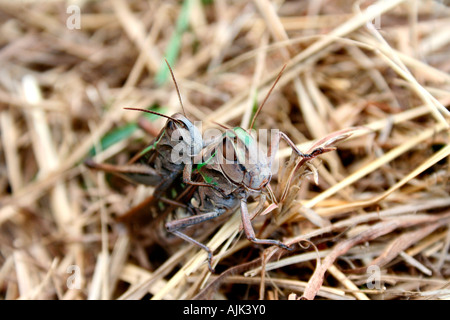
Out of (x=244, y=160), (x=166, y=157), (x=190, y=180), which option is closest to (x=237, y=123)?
(x=166, y=157)

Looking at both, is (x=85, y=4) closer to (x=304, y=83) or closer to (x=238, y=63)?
(x=238, y=63)

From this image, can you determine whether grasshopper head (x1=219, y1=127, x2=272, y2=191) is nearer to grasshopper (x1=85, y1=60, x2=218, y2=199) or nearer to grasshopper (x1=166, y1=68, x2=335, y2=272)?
grasshopper (x1=166, y1=68, x2=335, y2=272)

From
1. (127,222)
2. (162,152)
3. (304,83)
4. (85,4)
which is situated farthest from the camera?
(85,4)

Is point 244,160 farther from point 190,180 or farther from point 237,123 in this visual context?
point 237,123

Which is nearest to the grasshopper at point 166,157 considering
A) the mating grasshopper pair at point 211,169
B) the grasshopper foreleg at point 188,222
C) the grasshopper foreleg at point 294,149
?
the mating grasshopper pair at point 211,169

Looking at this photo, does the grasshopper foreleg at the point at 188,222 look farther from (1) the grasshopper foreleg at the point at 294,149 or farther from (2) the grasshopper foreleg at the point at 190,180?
(1) the grasshopper foreleg at the point at 294,149
